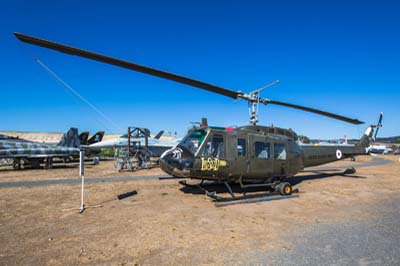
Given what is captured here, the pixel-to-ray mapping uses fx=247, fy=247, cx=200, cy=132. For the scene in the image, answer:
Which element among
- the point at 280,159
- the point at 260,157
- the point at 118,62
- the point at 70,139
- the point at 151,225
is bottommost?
the point at 151,225

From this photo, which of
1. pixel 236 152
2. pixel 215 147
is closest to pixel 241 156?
pixel 236 152

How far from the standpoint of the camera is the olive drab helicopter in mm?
8148

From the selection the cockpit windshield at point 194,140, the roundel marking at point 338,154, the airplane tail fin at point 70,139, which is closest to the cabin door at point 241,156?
the cockpit windshield at point 194,140

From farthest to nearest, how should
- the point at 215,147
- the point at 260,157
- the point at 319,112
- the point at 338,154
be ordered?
the point at 338,154
the point at 319,112
the point at 260,157
the point at 215,147

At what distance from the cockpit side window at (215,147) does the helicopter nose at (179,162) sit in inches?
24.5

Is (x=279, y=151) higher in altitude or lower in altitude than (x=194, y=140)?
lower

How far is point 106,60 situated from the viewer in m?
6.13

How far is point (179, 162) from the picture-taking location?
8.16 meters

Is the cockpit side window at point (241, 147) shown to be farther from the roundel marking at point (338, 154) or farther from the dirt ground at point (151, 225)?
the roundel marking at point (338, 154)

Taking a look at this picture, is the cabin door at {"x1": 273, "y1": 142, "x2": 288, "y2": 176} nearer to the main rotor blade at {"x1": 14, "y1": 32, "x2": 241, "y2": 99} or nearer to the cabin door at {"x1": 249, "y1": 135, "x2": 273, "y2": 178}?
the cabin door at {"x1": 249, "y1": 135, "x2": 273, "y2": 178}

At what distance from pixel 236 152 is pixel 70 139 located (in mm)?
20013

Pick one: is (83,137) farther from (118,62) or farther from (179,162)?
(118,62)

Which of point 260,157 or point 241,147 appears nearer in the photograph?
point 241,147

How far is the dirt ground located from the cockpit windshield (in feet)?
6.02
